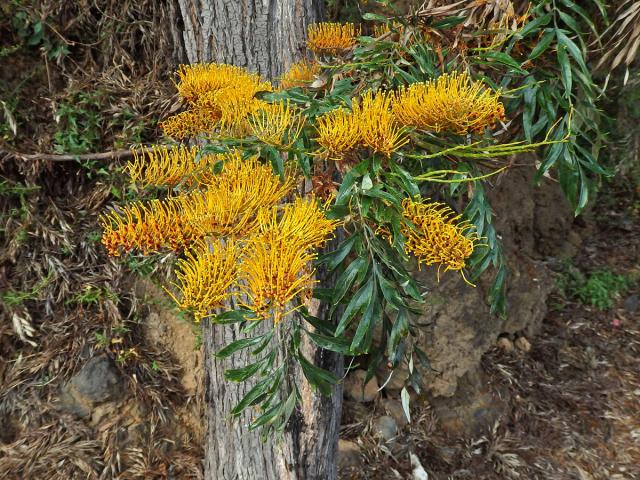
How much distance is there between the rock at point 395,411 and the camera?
2316 mm

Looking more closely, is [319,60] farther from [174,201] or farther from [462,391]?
[462,391]

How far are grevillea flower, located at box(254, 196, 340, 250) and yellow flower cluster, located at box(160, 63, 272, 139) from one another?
199 millimetres

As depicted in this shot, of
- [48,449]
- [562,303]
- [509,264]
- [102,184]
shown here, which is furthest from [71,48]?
[562,303]

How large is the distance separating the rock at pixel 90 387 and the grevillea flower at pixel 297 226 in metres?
1.55

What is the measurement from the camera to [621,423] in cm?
255

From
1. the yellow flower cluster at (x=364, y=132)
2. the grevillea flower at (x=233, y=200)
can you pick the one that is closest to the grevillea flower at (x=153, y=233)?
the grevillea flower at (x=233, y=200)

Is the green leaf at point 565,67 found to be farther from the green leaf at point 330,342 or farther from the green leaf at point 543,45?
the green leaf at point 330,342

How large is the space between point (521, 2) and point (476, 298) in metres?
1.42

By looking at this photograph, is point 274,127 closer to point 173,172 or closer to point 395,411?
point 173,172

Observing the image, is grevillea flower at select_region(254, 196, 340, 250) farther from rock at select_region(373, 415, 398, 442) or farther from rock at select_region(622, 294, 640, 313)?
rock at select_region(622, 294, 640, 313)

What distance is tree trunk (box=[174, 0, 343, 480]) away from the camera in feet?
4.32

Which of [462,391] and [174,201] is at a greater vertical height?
[174,201]

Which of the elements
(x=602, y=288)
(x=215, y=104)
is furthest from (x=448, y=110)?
(x=602, y=288)

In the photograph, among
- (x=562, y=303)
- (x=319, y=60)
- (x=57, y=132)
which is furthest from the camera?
(x=562, y=303)
